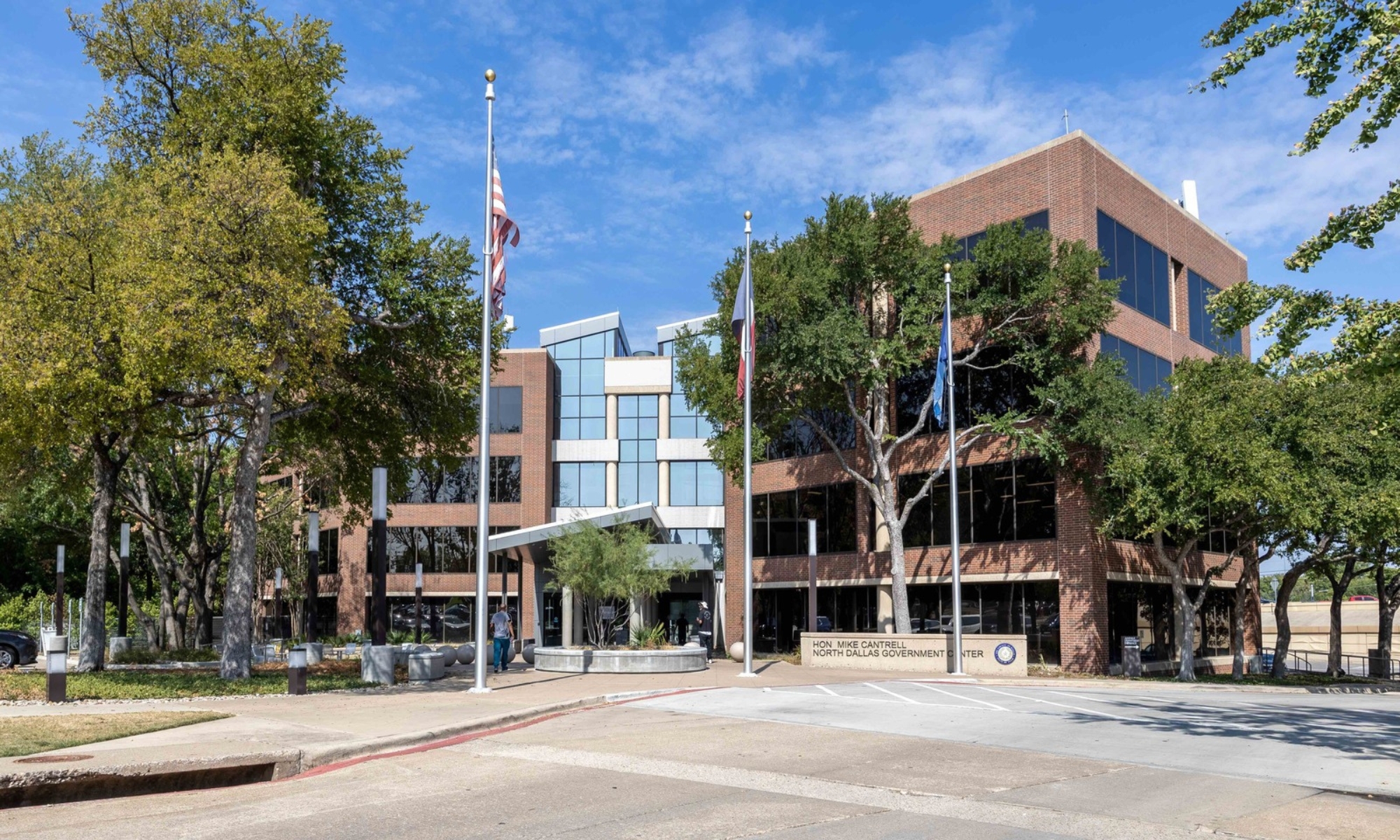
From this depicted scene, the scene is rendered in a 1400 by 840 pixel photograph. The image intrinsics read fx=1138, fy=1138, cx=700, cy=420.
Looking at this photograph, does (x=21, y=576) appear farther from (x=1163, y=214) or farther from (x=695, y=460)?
(x=1163, y=214)

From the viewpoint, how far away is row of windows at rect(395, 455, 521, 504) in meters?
52.4

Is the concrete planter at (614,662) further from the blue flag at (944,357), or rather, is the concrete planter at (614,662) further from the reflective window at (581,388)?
the reflective window at (581,388)

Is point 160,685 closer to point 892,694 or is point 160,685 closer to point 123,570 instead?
point 892,694

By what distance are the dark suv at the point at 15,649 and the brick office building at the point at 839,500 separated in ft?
35.3

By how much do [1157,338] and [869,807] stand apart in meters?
33.1

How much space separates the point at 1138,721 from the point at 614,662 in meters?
13.6

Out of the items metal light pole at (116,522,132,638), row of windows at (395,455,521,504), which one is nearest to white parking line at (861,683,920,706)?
metal light pole at (116,522,132,638)

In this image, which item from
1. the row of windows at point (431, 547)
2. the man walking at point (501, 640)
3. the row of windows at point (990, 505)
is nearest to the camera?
the man walking at point (501, 640)

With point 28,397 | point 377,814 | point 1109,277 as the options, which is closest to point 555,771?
point 377,814

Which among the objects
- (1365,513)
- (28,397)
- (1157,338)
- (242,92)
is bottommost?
(1365,513)

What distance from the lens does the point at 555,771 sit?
10.9 meters

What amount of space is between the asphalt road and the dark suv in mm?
21943

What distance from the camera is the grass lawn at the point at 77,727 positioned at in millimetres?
11625

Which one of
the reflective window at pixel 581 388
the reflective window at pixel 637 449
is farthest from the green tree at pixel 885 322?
the reflective window at pixel 581 388
